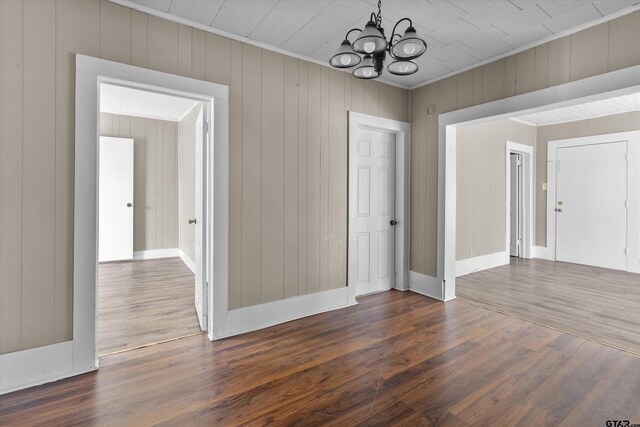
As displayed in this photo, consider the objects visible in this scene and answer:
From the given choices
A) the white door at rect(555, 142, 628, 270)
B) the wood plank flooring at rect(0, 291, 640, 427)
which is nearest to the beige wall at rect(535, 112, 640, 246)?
the white door at rect(555, 142, 628, 270)

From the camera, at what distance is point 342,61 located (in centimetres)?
215

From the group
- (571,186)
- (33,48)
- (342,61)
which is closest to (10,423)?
(33,48)

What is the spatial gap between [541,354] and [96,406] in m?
3.22

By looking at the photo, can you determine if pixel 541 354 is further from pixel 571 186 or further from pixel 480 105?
pixel 571 186

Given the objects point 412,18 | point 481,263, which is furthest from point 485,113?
point 481,263

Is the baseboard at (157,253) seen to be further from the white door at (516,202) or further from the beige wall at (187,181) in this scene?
the white door at (516,202)

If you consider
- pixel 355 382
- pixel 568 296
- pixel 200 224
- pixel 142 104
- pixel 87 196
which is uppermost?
pixel 142 104

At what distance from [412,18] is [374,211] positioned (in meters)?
2.23

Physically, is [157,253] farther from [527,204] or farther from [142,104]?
[527,204]

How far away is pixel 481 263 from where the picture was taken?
5605 mm

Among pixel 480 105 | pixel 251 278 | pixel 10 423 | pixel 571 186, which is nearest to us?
pixel 10 423

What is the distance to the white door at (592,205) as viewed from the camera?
18.4 ft

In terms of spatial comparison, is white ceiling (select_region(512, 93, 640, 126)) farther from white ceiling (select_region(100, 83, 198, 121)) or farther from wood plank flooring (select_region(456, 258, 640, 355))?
white ceiling (select_region(100, 83, 198, 121))

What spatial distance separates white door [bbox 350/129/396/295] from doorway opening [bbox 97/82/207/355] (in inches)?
86.9
